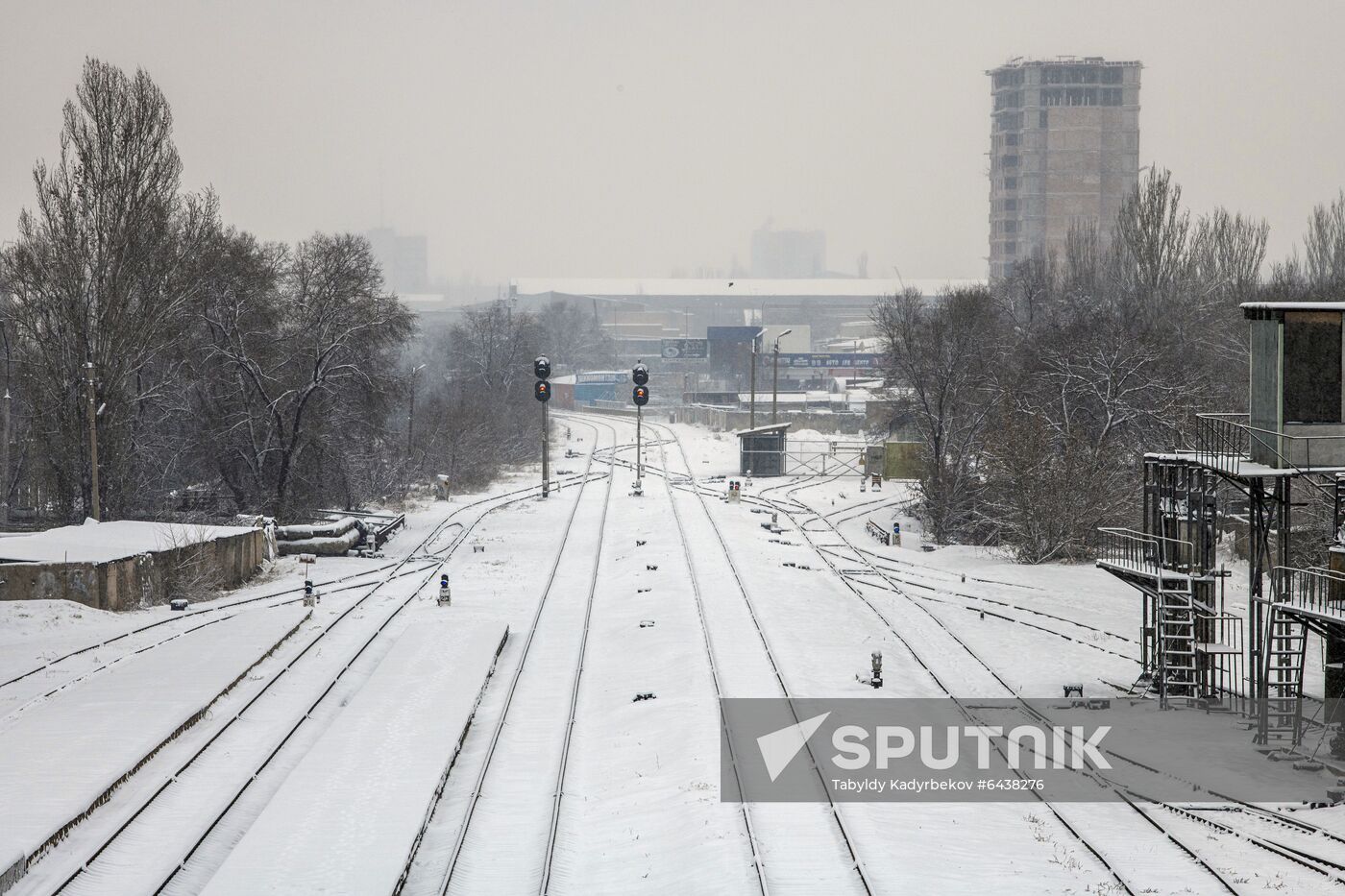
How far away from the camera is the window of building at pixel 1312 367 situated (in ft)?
56.5

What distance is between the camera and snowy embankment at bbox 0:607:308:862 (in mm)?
13141

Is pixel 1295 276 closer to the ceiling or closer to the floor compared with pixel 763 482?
closer to the ceiling

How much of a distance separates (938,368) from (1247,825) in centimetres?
3106

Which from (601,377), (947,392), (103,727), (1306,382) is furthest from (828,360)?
(103,727)

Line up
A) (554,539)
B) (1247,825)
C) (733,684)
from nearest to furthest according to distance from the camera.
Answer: (1247,825) < (733,684) < (554,539)

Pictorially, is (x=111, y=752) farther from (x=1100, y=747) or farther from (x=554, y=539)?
(x=554, y=539)

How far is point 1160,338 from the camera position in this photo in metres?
45.5

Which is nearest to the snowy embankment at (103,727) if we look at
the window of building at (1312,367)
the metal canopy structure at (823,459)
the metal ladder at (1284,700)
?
the metal ladder at (1284,700)

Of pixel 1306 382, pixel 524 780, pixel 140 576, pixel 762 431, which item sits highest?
pixel 1306 382

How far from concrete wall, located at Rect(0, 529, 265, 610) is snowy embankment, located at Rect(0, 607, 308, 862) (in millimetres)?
4026

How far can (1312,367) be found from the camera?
17.3 metres

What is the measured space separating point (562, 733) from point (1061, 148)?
136 metres

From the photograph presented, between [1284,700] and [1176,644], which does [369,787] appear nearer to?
[1284,700]

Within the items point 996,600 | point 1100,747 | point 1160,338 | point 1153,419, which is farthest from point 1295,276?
point 1100,747
